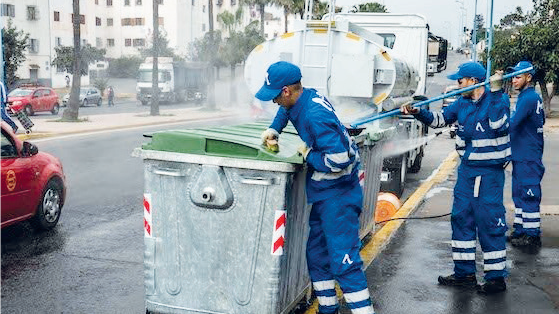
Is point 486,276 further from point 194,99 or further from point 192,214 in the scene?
point 194,99

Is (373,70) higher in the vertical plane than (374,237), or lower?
higher

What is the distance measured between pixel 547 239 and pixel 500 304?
8.14 feet

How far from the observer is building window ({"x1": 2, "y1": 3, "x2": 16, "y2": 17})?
55.2 m

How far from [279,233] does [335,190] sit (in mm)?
456

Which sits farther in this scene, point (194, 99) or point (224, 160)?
point (194, 99)

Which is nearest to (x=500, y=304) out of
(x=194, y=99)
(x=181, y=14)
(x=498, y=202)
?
(x=498, y=202)

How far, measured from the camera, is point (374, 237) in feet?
24.6

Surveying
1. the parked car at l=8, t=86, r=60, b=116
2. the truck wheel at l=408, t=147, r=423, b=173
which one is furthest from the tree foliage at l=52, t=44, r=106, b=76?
the truck wheel at l=408, t=147, r=423, b=173

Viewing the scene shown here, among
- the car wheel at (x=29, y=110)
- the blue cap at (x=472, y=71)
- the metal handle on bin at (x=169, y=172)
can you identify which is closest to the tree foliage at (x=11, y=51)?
the car wheel at (x=29, y=110)

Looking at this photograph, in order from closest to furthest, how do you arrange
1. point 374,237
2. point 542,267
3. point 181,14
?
1. point 542,267
2. point 374,237
3. point 181,14

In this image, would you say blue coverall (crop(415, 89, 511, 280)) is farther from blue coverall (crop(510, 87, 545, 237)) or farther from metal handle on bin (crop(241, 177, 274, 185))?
metal handle on bin (crop(241, 177, 274, 185))

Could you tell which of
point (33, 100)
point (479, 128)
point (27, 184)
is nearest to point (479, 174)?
point (479, 128)

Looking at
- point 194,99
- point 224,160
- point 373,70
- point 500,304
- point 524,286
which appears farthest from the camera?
point 194,99

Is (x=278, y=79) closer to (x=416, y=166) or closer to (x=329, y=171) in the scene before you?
(x=329, y=171)
